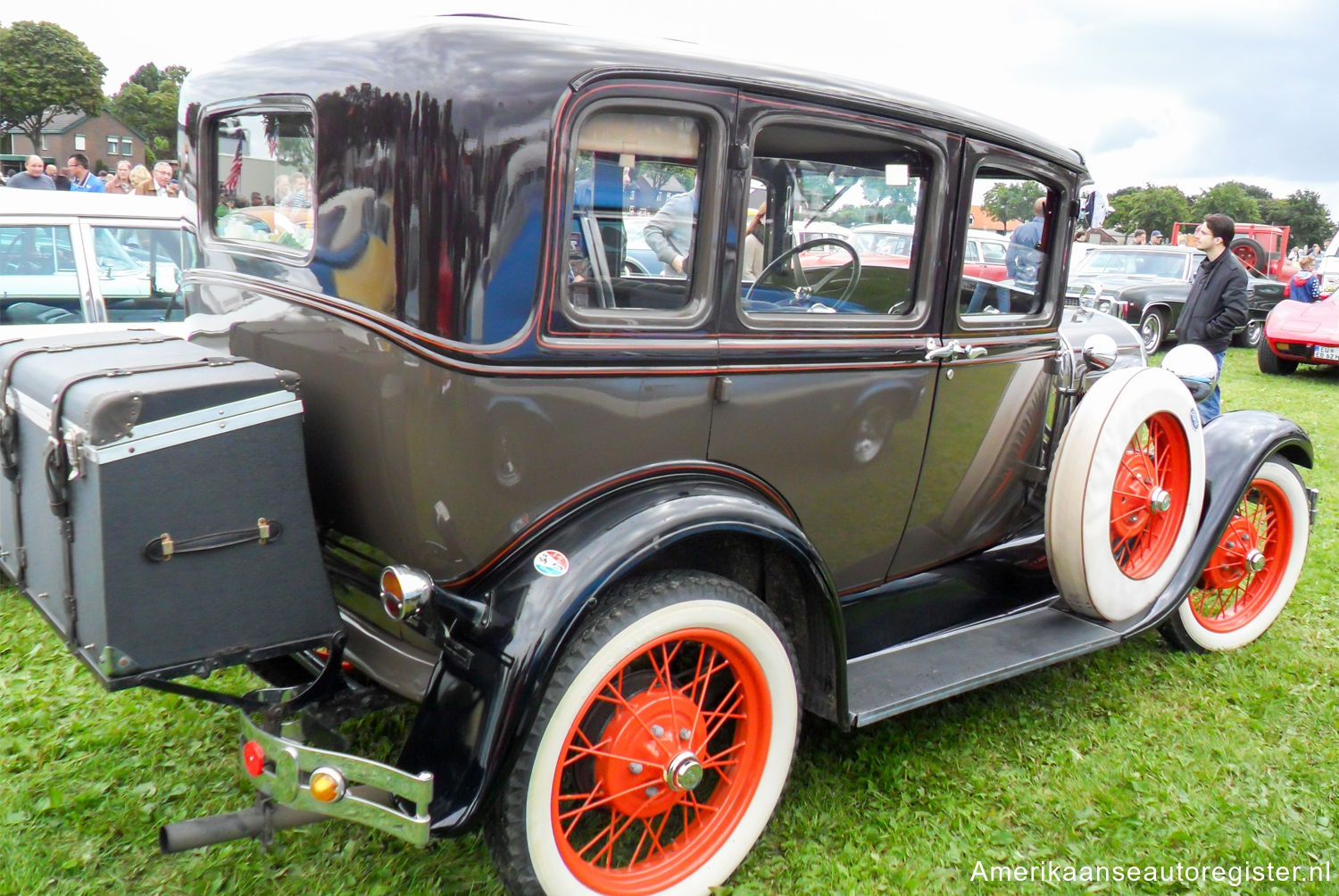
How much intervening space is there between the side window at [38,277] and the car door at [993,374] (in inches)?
178

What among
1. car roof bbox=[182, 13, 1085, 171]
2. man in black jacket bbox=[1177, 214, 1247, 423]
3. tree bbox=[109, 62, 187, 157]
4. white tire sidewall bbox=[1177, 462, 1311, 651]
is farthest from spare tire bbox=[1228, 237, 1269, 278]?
tree bbox=[109, 62, 187, 157]

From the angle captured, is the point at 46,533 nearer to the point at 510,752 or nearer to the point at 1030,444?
the point at 510,752

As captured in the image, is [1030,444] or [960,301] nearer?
[960,301]

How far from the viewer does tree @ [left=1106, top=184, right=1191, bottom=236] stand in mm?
64688

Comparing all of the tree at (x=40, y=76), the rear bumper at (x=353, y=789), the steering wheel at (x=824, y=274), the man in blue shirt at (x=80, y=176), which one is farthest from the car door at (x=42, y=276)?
the tree at (x=40, y=76)

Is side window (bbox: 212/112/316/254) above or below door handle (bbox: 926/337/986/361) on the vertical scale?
above

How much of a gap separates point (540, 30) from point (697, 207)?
0.51 meters

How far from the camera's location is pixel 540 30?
2.00 metres

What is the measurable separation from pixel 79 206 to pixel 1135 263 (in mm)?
13341

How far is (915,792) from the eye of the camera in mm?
2828

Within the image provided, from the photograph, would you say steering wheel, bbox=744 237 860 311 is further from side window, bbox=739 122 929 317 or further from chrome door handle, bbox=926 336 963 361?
chrome door handle, bbox=926 336 963 361

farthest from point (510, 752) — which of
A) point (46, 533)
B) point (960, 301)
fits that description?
point (960, 301)

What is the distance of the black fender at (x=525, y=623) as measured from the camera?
77.0 inches

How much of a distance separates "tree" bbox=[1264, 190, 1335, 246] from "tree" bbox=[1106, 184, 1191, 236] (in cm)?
681
